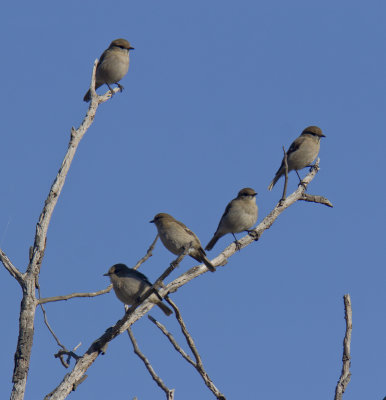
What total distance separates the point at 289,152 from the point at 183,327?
23.4 ft

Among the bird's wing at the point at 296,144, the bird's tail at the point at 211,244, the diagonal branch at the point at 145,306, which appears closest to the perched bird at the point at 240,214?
the bird's tail at the point at 211,244

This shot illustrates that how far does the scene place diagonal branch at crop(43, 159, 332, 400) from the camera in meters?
6.28

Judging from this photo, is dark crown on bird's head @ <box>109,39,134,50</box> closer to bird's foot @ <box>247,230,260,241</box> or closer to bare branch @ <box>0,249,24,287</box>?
bird's foot @ <box>247,230,260,241</box>

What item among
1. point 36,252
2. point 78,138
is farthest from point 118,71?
point 36,252

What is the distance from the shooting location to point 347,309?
6180mm

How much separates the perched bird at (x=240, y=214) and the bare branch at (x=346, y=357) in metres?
5.25

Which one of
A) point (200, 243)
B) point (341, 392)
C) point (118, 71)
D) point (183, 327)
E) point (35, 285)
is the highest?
point (118, 71)

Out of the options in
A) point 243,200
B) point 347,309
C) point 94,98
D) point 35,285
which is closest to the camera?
point 347,309

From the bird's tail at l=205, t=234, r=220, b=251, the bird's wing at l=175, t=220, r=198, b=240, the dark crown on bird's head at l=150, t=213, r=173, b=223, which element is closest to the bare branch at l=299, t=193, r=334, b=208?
the bird's wing at l=175, t=220, r=198, b=240

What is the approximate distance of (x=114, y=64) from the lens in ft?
46.2

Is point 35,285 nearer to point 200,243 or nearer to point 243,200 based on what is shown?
point 200,243

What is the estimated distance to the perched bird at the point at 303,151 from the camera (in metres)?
13.4

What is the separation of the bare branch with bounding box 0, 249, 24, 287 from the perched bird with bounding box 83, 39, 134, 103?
742 cm

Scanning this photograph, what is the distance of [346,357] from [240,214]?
5.72m
